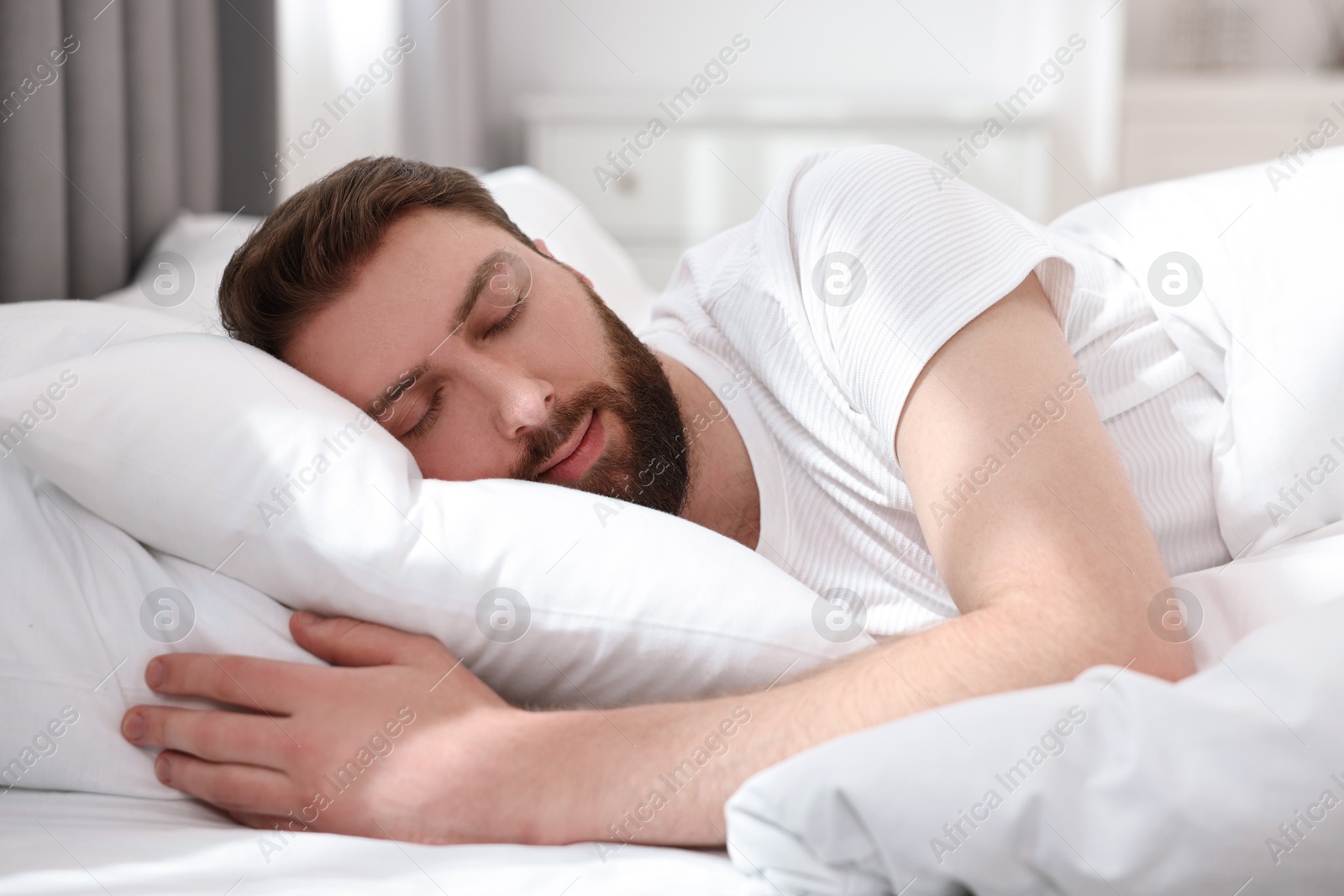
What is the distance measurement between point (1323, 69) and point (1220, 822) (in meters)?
3.45

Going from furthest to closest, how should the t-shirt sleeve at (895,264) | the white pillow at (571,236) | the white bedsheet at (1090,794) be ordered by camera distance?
the white pillow at (571,236) → the t-shirt sleeve at (895,264) → the white bedsheet at (1090,794)

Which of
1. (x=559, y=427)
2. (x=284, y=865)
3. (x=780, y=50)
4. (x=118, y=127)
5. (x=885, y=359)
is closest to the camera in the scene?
(x=284, y=865)

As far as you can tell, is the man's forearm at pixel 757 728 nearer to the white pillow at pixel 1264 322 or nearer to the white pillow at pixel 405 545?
the white pillow at pixel 405 545

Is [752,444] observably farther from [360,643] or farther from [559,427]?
[360,643]

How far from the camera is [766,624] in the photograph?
2.46 ft

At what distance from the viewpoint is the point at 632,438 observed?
38.9 inches

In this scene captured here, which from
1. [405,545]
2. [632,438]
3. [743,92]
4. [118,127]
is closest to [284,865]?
[405,545]

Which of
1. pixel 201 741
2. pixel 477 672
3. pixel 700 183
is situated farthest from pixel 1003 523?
pixel 700 183

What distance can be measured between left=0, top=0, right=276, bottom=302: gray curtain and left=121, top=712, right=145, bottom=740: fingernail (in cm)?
71

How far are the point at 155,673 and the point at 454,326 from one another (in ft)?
1.24

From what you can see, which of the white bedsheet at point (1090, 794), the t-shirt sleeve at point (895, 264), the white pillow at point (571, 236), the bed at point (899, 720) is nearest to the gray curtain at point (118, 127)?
the bed at point (899, 720)

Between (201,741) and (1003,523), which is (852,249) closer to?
(1003,523)

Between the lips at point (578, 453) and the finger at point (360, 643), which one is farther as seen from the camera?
the lips at point (578, 453)

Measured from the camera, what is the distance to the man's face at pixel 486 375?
95 centimetres
